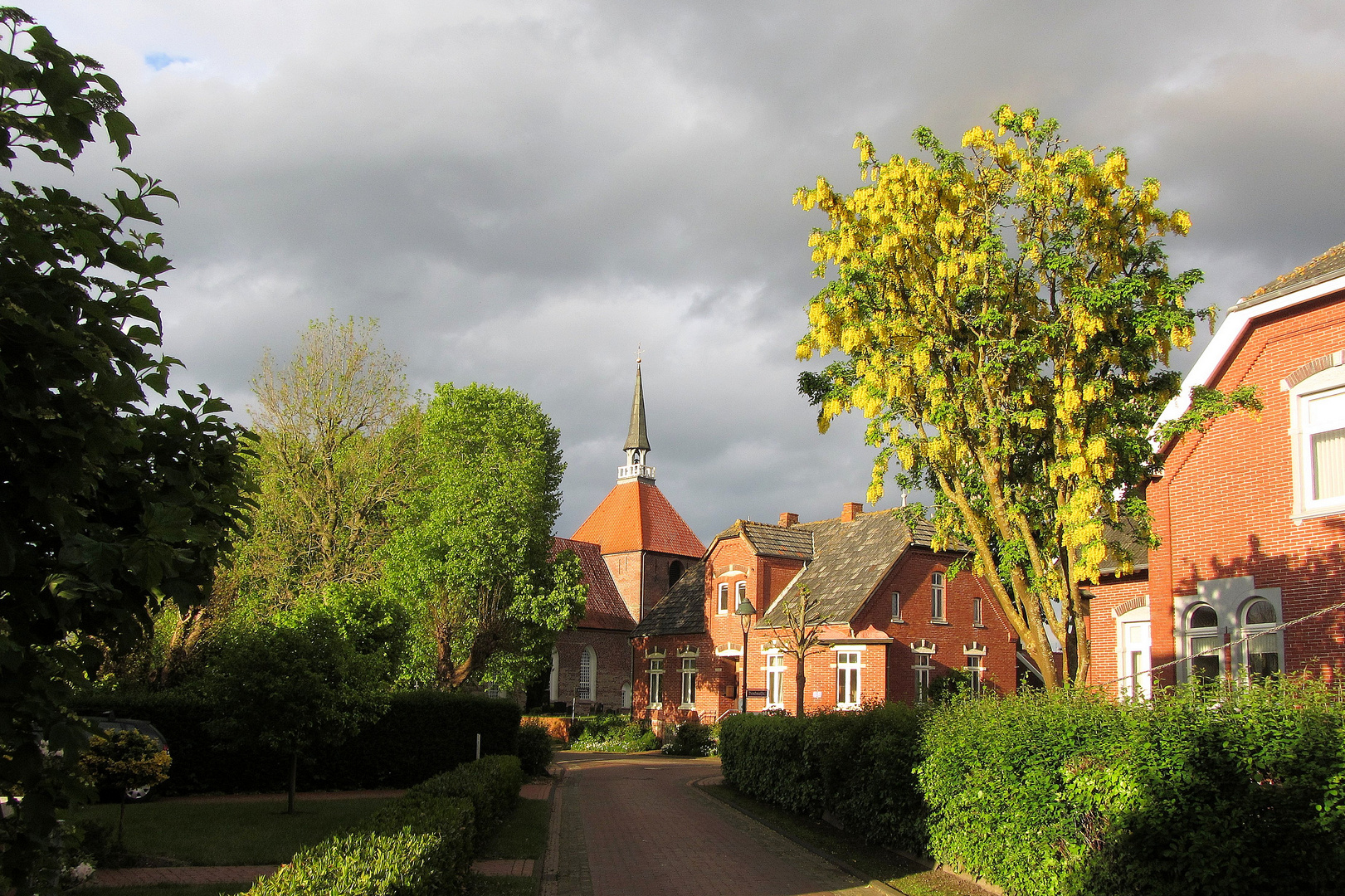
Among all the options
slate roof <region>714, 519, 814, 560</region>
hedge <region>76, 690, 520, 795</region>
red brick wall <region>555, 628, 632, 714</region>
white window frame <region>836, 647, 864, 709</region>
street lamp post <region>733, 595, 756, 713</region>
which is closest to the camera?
hedge <region>76, 690, 520, 795</region>

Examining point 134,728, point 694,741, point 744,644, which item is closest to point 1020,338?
point 134,728

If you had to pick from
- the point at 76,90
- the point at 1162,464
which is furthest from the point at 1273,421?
the point at 76,90

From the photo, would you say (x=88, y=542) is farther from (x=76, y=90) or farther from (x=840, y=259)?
(x=840, y=259)

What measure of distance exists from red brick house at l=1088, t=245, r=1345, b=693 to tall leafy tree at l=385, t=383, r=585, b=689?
76.9 ft

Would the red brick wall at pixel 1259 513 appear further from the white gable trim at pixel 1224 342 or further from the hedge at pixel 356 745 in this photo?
the hedge at pixel 356 745

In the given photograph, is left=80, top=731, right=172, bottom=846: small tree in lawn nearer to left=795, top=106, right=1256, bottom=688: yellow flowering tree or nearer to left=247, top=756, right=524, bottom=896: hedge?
left=247, top=756, right=524, bottom=896: hedge

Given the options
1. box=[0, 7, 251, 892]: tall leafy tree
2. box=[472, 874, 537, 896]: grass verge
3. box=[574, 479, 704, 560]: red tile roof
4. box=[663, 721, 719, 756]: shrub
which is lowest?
box=[663, 721, 719, 756]: shrub

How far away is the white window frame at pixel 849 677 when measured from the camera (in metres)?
35.7

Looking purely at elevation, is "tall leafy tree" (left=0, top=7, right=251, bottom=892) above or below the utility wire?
above

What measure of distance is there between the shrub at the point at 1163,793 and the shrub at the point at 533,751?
1828 cm

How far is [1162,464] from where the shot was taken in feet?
53.0

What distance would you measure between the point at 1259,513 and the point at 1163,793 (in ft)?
27.8

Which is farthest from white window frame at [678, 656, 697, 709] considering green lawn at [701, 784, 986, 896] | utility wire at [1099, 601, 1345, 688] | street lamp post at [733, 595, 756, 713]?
utility wire at [1099, 601, 1345, 688]

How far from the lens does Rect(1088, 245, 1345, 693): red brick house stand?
1380 centimetres
